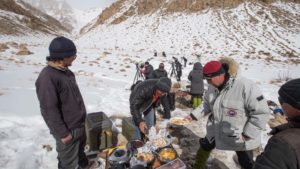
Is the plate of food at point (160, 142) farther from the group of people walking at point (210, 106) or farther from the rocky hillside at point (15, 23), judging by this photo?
the rocky hillside at point (15, 23)

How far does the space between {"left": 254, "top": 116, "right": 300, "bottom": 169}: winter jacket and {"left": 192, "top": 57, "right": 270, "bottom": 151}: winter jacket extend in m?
1.46

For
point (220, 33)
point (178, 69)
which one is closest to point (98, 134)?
point (178, 69)

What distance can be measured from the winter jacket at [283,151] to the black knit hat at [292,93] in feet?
0.47

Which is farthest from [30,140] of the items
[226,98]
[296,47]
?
[296,47]

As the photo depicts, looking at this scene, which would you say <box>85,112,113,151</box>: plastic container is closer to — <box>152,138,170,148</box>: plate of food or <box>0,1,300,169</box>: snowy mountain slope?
<box>0,1,300,169</box>: snowy mountain slope

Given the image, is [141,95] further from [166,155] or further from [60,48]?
[60,48]

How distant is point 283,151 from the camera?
1.30 metres

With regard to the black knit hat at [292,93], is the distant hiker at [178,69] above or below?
below

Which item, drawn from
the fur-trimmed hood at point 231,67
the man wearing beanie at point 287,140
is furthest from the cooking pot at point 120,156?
the man wearing beanie at point 287,140

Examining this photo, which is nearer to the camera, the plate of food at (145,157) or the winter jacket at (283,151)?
the winter jacket at (283,151)

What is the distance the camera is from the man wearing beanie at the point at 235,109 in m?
2.83

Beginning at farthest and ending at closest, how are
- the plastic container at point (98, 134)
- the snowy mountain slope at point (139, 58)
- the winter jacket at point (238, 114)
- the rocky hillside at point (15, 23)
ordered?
the rocky hillside at point (15, 23), the snowy mountain slope at point (139, 58), the plastic container at point (98, 134), the winter jacket at point (238, 114)

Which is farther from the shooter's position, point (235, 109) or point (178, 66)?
point (178, 66)

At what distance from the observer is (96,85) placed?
9.41 m
